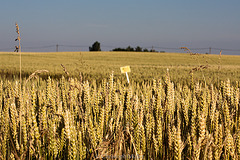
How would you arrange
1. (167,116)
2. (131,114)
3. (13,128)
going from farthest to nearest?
(167,116) < (131,114) < (13,128)

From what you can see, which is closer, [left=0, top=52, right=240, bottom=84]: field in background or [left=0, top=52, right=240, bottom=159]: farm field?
[left=0, top=52, right=240, bottom=159]: farm field

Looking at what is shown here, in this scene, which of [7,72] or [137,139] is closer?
[137,139]

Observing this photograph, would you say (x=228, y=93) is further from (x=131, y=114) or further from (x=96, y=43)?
(x=96, y=43)

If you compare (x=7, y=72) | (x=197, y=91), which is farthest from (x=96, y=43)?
(x=197, y=91)

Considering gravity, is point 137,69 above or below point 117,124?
below

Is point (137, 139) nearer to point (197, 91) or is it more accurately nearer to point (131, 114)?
point (131, 114)

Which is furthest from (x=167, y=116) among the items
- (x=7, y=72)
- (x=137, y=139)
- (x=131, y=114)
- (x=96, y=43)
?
(x=96, y=43)

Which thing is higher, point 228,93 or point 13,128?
point 228,93

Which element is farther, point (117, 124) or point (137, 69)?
point (137, 69)

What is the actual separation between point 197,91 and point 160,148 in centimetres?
104

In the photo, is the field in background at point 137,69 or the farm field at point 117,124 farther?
the field in background at point 137,69

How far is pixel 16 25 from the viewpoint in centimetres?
138

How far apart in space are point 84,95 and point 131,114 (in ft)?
1.71

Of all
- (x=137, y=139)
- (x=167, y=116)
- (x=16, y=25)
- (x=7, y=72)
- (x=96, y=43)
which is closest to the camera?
(x=16, y=25)
